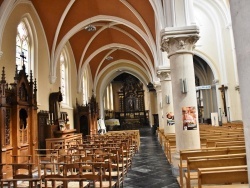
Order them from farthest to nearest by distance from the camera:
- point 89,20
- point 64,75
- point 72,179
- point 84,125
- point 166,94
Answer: point 84,125 → point 64,75 → point 89,20 → point 166,94 → point 72,179

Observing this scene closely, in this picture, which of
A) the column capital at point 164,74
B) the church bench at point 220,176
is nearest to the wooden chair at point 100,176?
the church bench at point 220,176

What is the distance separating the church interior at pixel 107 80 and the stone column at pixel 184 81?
27 mm

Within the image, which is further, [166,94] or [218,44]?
[218,44]

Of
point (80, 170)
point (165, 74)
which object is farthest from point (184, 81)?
point (165, 74)

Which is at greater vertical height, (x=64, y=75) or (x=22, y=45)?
(x=22, y=45)

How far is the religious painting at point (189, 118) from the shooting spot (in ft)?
22.2

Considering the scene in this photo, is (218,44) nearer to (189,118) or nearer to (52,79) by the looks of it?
(52,79)

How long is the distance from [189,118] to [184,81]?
1006 mm

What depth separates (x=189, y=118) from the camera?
678 centimetres

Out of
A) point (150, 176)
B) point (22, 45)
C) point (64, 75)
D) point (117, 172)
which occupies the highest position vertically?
point (22, 45)

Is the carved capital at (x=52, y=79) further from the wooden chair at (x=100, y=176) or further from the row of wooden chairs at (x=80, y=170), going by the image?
the wooden chair at (x=100, y=176)

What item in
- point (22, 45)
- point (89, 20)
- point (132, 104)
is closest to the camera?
point (22, 45)

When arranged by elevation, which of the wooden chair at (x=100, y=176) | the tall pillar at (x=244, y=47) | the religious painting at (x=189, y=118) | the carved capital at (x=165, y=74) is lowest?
the wooden chair at (x=100, y=176)

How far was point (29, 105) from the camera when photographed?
30.3ft
